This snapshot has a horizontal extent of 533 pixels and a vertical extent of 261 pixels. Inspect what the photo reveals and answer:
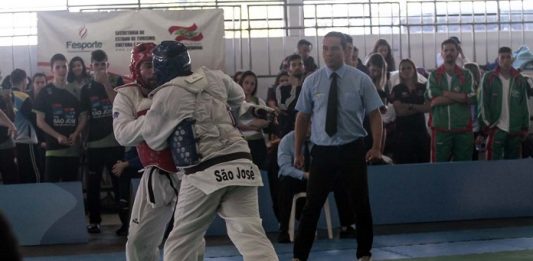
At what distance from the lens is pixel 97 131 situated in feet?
32.4

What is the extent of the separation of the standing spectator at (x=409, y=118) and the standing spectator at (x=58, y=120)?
3.83m

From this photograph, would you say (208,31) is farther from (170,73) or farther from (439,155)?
(170,73)

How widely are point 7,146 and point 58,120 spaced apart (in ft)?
3.34

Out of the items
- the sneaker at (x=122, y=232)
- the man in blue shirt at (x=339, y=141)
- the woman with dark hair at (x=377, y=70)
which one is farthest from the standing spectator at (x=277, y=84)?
the man in blue shirt at (x=339, y=141)

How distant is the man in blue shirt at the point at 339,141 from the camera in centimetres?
691

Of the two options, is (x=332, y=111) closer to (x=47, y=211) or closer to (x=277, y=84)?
(x=47, y=211)

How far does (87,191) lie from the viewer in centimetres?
992

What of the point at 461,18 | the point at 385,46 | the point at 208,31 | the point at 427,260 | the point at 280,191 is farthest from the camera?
the point at 461,18

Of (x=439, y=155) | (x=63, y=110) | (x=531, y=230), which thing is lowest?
(x=531, y=230)

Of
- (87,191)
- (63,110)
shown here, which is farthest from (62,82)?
(87,191)

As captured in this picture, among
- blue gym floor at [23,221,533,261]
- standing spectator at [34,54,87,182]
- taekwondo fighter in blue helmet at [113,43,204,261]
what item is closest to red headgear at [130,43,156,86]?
taekwondo fighter in blue helmet at [113,43,204,261]

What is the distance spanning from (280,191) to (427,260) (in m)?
2.13

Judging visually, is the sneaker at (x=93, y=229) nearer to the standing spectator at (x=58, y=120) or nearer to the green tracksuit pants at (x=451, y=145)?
the standing spectator at (x=58, y=120)

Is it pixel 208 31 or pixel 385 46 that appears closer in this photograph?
pixel 385 46
